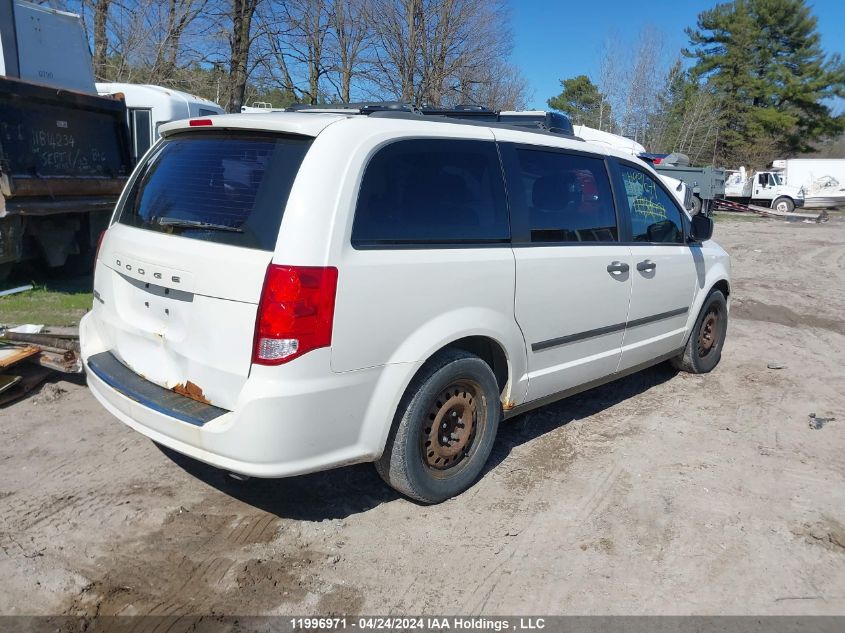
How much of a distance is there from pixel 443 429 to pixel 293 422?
1003mm

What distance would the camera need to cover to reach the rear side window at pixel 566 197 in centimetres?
389

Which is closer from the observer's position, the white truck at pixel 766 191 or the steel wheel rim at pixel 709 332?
the steel wheel rim at pixel 709 332

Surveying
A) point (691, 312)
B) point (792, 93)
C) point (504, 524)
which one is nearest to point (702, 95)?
point (792, 93)

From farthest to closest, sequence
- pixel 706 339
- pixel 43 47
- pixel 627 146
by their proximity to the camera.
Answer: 1. pixel 627 146
2. pixel 43 47
3. pixel 706 339

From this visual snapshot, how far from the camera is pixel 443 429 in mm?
3572

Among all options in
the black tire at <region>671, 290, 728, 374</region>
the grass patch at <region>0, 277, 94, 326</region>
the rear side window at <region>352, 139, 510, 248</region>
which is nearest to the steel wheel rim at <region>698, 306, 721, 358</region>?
the black tire at <region>671, 290, 728, 374</region>

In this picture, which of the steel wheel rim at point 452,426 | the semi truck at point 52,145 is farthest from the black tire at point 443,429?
the semi truck at point 52,145

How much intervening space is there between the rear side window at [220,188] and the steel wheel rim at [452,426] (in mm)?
1228

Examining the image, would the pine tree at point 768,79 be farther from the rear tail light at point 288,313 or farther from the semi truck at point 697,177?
the rear tail light at point 288,313

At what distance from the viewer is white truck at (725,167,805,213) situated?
35.8 m

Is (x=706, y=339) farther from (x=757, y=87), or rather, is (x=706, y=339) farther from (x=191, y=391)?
(x=757, y=87)

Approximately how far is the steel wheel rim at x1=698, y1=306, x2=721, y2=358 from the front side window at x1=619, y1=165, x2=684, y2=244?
1.00 m

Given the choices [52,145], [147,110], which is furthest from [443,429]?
[147,110]

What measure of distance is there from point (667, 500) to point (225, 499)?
7.83ft
